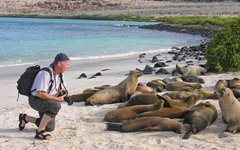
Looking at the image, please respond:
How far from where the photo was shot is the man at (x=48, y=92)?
7.69 meters

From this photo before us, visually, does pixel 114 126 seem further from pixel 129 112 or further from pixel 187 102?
pixel 187 102

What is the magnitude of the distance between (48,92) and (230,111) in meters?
3.04

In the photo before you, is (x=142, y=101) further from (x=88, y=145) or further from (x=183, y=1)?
(x=183, y=1)

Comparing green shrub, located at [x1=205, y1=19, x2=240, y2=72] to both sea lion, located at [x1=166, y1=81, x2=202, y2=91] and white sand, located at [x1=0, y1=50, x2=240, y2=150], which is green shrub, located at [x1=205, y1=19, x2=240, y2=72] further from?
white sand, located at [x1=0, y1=50, x2=240, y2=150]

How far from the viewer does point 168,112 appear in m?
8.70

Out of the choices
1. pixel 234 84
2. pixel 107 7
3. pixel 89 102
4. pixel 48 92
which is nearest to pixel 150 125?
pixel 48 92

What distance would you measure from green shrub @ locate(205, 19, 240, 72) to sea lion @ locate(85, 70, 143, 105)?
Result: 17.6ft

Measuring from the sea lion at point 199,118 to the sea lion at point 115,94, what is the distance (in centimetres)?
237

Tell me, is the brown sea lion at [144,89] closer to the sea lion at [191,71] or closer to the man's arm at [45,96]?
the man's arm at [45,96]

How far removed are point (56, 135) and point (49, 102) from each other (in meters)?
0.61

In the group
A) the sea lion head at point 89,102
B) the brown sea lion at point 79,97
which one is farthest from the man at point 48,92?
the brown sea lion at point 79,97

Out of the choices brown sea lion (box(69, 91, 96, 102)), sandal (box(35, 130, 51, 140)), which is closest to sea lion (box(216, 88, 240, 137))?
sandal (box(35, 130, 51, 140))

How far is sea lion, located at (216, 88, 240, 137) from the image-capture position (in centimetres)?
800

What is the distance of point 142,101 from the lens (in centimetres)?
942
